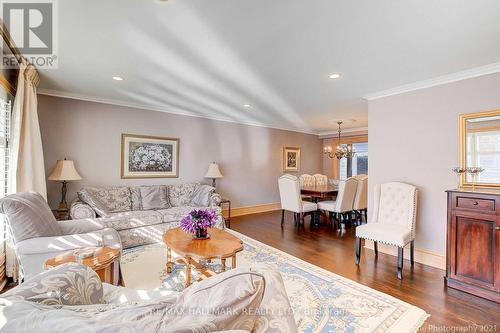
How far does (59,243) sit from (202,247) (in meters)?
1.21

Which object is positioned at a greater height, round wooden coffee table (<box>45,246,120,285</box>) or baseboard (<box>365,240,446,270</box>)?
round wooden coffee table (<box>45,246,120,285</box>)

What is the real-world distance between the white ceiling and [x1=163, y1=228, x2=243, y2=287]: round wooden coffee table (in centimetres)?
197

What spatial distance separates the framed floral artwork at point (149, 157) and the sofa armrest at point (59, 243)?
248cm

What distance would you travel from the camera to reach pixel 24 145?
277 cm

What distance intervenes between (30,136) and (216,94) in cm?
246

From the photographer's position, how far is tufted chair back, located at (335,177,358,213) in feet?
15.4

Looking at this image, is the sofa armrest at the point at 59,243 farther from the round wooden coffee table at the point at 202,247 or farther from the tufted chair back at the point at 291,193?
the tufted chair back at the point at 291,193

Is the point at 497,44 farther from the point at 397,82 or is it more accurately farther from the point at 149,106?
the point at 149,106

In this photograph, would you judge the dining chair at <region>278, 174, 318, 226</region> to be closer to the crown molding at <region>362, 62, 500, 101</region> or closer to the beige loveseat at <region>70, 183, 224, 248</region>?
the beige loveseat at <region>70, 183, 224, 248</region>

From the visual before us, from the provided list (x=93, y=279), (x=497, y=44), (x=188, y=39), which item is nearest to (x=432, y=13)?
(x=497, y=44)

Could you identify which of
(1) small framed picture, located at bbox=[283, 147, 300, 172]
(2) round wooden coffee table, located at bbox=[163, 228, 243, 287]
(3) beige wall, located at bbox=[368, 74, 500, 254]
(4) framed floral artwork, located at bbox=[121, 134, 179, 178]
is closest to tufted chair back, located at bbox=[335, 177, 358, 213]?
(3) beige wall, located at bbox=[368, 74, 500, 254]

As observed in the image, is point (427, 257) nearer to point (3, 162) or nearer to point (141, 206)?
point (141, 206)

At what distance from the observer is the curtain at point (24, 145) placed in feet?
8.59

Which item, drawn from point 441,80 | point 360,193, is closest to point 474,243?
point 441,80
